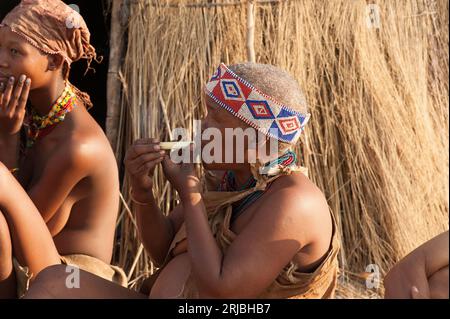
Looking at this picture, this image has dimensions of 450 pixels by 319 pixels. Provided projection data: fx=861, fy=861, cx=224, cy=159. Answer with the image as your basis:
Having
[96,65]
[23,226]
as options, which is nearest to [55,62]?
[23,226]

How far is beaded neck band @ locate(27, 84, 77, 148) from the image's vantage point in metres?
3.87

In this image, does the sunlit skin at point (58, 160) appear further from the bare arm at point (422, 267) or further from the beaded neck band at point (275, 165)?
the bare arm at point (422, 267)

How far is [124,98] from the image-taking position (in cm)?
535

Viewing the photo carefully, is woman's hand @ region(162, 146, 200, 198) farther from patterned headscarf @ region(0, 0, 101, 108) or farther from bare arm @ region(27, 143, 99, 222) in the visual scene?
patterned headscarf @ region(0, 0, 101, 108)

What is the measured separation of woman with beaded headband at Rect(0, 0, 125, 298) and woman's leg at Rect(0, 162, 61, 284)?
0.30 metres

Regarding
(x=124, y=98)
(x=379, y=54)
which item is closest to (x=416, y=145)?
(x=379, y=54)

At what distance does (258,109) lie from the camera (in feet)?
10.0

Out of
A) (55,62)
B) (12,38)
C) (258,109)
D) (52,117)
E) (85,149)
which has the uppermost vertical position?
(12,38)

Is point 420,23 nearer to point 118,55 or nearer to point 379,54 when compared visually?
point 379,54

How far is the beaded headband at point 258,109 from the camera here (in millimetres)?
3039

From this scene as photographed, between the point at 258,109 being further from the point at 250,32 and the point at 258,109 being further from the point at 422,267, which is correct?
the point at 250,32

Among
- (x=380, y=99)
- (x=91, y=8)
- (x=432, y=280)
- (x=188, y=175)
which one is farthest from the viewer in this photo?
(x=91, y=8)

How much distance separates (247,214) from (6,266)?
3.25ft

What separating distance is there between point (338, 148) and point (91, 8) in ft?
7.39
